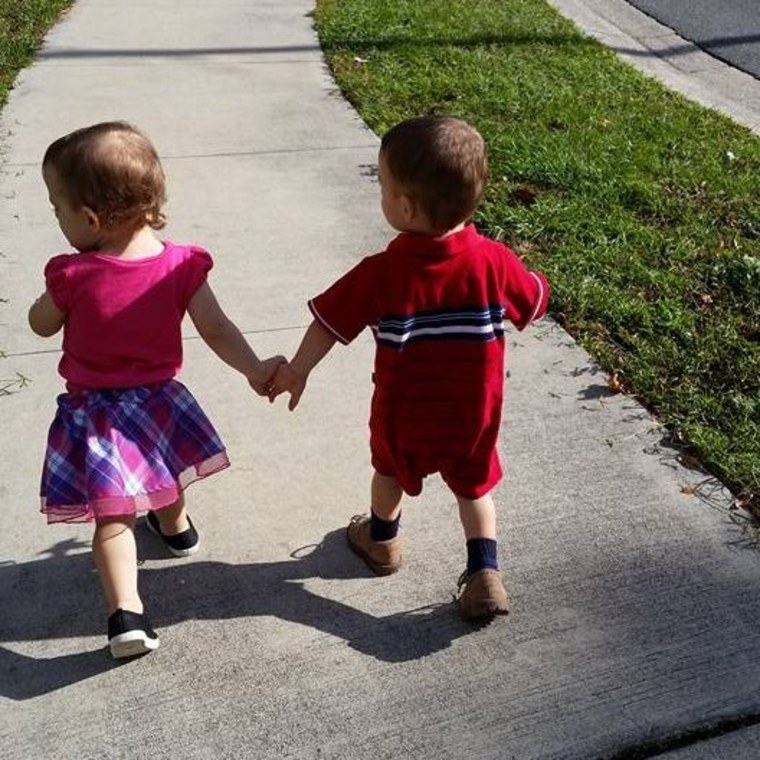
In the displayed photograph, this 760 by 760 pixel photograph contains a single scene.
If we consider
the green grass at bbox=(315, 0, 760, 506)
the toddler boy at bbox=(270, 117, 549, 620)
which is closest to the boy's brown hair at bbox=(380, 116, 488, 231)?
the toddler boy at bbox=(270, 117, 549, 620)

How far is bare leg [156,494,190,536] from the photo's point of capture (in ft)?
9.20

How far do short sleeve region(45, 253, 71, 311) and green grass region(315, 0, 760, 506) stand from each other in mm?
1968

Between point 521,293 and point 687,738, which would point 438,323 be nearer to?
point 521,293

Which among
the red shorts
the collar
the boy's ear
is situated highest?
the boy's ear

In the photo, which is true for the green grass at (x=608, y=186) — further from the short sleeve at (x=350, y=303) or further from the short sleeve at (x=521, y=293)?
the short sleeve at (x=350, y=303)

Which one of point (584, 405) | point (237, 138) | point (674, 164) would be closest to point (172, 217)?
point (237, 138)

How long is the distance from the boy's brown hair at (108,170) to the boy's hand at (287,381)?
0.54 m

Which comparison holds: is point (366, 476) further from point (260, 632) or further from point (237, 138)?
point (237, 138)

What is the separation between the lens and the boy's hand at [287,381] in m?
2.64

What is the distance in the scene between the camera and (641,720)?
239cm

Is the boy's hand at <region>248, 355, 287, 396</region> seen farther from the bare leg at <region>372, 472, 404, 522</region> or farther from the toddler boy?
the bare leg at <region>372, 472, 404, 522</region>

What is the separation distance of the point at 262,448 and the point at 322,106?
Result: 132 inches

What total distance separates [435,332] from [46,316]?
906 millimetres

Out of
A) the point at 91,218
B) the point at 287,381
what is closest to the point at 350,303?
the point at 287,381
